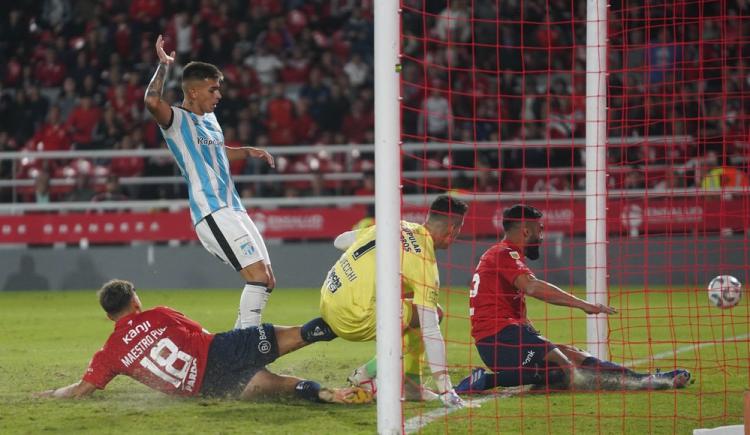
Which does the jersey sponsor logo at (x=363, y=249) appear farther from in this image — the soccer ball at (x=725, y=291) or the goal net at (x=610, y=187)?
the soccer ball at (x=725, y=291)

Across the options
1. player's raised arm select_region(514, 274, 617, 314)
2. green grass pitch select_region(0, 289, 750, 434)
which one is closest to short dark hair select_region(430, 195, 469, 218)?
player's raised arm select_region(514, 274, 617, 314)

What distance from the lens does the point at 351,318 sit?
697 cm

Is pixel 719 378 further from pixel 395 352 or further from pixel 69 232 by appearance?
pixel 69 232

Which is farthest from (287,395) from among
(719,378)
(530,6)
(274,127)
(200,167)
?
(530,6)

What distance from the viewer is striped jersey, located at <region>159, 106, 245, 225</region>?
300 inches

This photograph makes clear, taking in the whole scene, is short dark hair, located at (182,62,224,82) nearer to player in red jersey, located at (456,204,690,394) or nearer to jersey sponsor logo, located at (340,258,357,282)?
jersey sponsor logo, located at (340,258,357,282)

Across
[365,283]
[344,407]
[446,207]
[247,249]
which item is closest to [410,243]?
[365,283]

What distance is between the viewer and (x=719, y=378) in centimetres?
790

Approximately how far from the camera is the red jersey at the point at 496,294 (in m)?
7.33

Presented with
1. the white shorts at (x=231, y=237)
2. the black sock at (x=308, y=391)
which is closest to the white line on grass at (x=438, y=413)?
the black sock at (x=308, y=391)

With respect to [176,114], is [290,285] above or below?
below

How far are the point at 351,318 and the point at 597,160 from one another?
7.49ft

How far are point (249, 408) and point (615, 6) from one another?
1222 cm

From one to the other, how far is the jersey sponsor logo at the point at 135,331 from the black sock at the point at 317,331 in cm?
95
